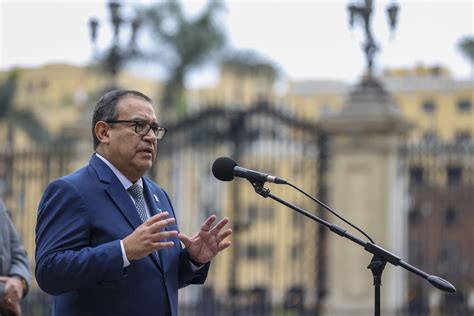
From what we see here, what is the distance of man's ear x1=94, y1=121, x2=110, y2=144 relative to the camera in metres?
4.85

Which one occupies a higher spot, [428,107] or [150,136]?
[428,107]

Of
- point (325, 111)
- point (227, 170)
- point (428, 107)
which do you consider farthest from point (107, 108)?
point (428, 107)

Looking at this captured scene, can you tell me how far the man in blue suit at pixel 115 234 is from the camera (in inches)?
177

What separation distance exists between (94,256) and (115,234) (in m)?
0.23

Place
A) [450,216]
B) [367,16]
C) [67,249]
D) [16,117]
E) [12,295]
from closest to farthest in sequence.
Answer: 1. [67,249]
2. [12,295]
3. [367,16]
4. [16,117]
5. [450,216]

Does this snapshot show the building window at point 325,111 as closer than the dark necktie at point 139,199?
No

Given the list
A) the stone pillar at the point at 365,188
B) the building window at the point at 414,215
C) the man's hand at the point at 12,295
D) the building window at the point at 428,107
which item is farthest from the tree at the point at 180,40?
the man's hand at the point at 12,295

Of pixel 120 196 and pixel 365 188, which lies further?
pixel 365 188

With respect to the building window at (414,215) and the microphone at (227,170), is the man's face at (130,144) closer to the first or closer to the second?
the microphone at (227,170)

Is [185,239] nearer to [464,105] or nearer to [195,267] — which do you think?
[195,267]

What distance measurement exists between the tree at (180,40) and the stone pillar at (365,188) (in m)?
24.8

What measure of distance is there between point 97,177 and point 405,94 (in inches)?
1916

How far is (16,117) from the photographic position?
3566cm

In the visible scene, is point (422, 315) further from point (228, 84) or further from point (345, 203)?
point (228, 84)
